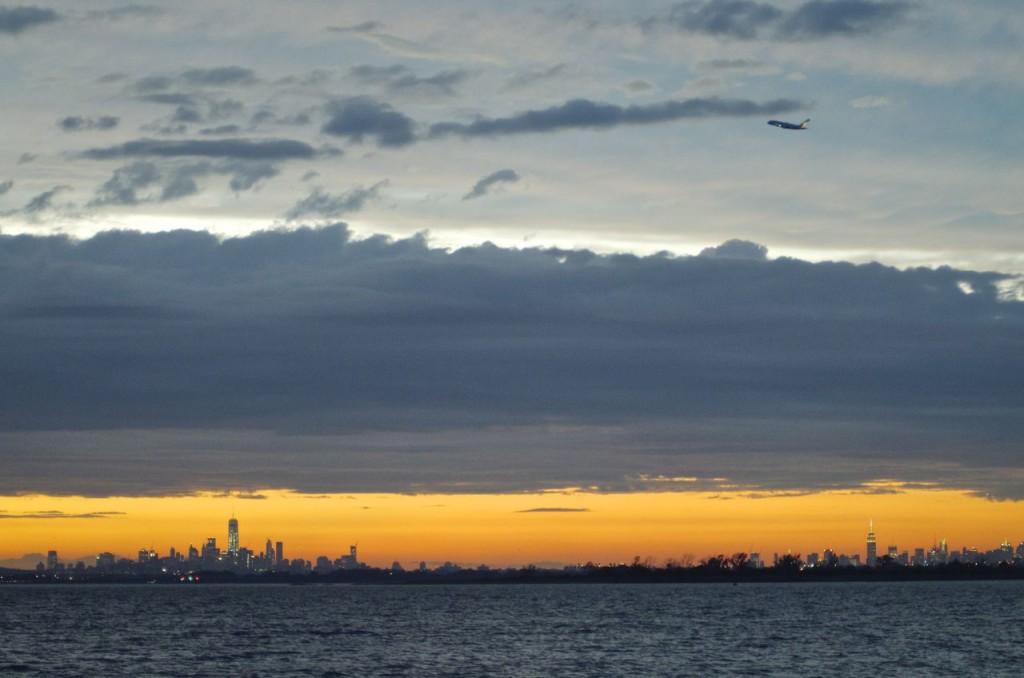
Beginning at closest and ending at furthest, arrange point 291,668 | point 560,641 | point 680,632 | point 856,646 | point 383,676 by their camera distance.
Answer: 1. point 383,676
2. point 291,668
3. point 856,646
4. point 560,641
5. point 680,632

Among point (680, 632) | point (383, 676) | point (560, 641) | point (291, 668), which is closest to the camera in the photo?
point (383, 676)

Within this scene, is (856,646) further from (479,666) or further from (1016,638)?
(479,666)

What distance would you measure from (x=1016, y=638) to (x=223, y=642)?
9214cm

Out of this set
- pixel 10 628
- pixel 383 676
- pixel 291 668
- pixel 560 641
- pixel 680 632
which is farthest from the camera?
pixel 10 628

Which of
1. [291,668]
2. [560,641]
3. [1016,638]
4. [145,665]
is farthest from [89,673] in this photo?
[1016,638]

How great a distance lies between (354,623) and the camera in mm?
199875

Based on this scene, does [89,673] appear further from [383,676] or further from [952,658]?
[952,658]

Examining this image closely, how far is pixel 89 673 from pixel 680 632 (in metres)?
79.0

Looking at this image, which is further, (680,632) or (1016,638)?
(680,632)

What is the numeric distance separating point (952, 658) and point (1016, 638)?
32.2m

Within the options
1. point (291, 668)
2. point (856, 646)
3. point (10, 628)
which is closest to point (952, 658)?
point (856, 646)

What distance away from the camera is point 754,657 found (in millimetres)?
122375

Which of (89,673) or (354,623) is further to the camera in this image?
(354,623)

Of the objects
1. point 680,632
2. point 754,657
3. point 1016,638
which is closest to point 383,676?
point 754,657
